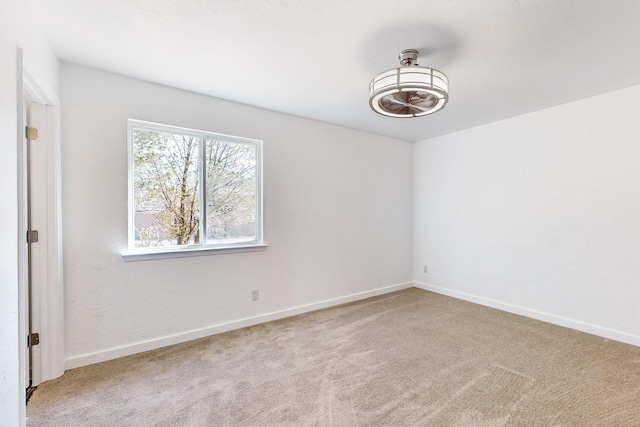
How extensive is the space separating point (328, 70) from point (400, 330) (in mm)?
2699

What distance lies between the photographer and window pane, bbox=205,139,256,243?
122 inches

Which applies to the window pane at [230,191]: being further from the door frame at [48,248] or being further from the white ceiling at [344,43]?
the door frame at [48,248]

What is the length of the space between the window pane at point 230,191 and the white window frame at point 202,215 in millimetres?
46

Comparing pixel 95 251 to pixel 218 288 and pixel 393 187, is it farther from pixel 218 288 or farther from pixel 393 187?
pixel 393 187

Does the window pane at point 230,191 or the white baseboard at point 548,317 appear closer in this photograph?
the white baseboard at point 548,317

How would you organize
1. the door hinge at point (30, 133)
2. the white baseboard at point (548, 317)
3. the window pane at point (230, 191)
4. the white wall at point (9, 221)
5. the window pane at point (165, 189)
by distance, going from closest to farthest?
the white wall at point (9, 221), the door hinge at point (30, 133), the window pane at point (165, 189), the white baseboard at point (548, 317), the window pane at point (230, 191)

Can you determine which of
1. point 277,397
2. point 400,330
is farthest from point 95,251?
point 400,330

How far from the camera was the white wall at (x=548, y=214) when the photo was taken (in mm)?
2889

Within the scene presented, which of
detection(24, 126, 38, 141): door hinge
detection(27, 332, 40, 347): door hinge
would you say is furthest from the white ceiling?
detection(27, 332, 40, 347): door hinge

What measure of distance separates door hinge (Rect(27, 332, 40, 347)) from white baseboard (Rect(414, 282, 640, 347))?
467 centimetres

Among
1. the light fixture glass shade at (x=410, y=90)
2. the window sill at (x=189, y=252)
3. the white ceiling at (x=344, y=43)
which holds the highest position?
the white ceiling at (x=344, y=43)

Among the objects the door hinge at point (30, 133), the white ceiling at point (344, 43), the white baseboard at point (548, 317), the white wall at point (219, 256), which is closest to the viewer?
the white ceiling at point (344, 43)

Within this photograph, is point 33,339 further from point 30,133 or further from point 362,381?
point 362,381

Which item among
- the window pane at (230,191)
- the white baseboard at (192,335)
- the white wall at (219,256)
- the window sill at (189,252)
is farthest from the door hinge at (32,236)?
the window pane at (230,191)
